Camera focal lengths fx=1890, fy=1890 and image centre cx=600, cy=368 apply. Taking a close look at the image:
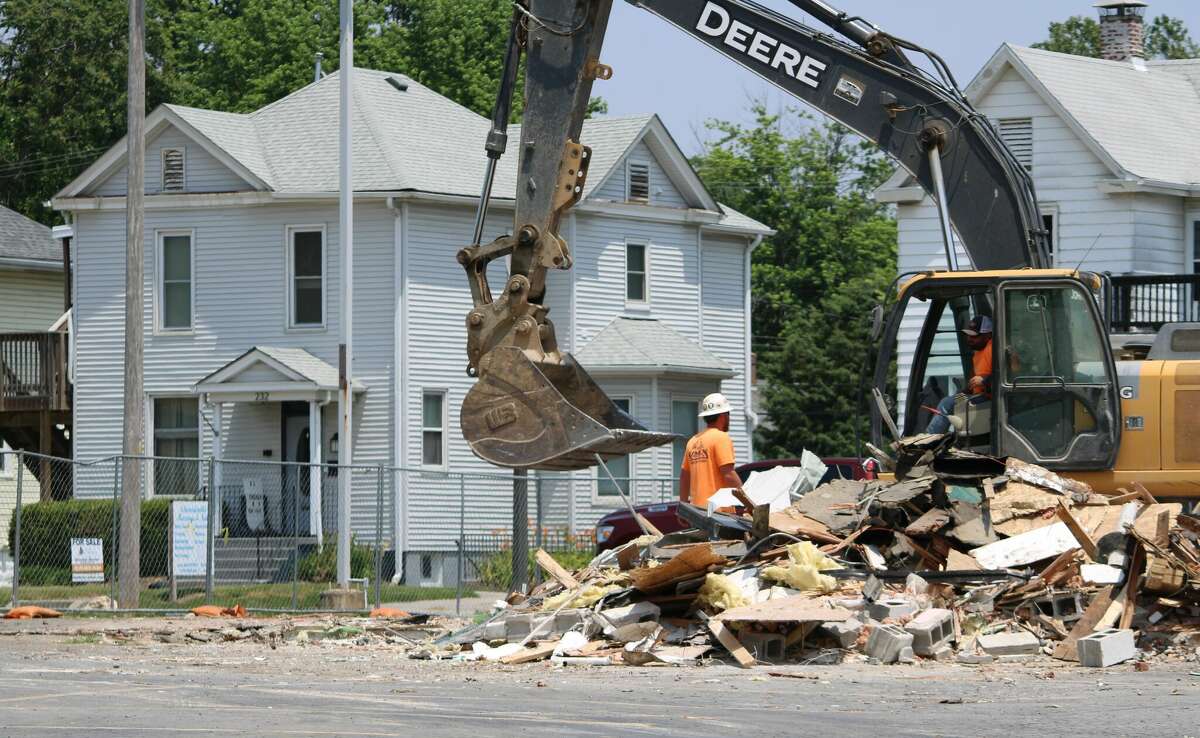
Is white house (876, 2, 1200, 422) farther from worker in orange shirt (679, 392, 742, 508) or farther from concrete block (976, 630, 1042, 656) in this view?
concrete block (976, 630, 1042, 656)

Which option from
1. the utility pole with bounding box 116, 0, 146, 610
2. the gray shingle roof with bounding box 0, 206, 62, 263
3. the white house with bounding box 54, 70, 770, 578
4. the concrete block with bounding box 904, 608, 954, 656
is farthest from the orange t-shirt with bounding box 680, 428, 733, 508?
the gray shingle roof with bounding box 0, 206, 62, 263

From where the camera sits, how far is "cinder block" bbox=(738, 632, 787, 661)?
1276 centimetres

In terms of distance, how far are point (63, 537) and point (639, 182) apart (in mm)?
14740

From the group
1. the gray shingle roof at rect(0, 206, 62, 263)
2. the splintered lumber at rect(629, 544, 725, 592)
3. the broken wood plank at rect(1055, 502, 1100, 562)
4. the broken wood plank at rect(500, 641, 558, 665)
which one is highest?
the gray shingle roof at rect(0, 206, 62, 263)

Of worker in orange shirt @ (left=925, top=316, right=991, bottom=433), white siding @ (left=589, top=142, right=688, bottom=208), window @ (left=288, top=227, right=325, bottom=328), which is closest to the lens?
worker in orange shirt @ (left=925, top=316, right=991, bottom=433)

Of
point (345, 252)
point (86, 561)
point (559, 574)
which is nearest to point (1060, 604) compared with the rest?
point (559, 574)

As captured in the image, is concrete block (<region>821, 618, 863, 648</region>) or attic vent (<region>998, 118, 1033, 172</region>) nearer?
concrete block (<region>821, 618, 863, 648</region>)

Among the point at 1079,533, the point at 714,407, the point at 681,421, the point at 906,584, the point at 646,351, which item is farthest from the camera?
the point at 681,421

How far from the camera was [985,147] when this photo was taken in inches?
599

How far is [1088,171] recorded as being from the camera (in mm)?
31953

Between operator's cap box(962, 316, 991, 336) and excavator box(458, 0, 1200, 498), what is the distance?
13 centimetres

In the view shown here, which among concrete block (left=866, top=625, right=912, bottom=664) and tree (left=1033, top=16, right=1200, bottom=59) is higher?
tree (left=1033, top=16, right=1200, bottom=59)

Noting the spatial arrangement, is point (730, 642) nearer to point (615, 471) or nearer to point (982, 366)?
point (982, 366)

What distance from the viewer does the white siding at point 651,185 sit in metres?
35.3
